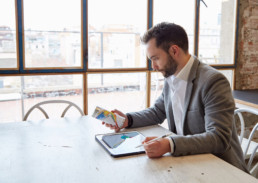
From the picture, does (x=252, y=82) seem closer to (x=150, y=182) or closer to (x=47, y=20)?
(x=47, y=20)

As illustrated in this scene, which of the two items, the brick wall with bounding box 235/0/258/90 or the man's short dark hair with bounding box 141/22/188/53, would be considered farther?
the brick wall with bounding box 235/0/258/90

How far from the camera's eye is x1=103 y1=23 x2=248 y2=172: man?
3.93 ft

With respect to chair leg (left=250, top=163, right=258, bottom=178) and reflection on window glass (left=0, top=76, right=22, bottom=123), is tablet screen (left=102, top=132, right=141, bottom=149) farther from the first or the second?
reflection on window glass (left=0, top=76, right=22, bottom=123)

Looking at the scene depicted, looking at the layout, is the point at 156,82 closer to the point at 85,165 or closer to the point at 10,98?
the point at 10,98

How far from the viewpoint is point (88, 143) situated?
1.34 meters

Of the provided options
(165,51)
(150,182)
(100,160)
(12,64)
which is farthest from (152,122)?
(12,64)

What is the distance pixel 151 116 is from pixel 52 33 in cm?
174

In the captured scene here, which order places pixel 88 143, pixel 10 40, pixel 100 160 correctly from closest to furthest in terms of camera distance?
pixel 100 160, pixel 88 143, pixel 10 40

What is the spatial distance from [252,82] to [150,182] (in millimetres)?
3280

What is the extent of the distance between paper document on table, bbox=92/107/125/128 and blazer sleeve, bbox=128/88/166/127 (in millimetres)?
108

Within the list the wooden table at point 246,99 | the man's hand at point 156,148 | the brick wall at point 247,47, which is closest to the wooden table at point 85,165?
the man's hand at point 156,148

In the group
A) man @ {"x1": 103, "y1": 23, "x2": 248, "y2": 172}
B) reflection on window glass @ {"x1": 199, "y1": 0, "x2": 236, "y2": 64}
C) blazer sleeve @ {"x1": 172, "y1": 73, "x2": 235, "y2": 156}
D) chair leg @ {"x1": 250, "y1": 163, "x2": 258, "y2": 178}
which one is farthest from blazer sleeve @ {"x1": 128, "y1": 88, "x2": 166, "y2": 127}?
reflection on window glass @ {"x1": 199, "y1": 0, "x2": 236, "y2": 64}

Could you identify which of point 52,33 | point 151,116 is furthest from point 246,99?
point 52,33

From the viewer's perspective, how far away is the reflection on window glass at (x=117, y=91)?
315 cm
